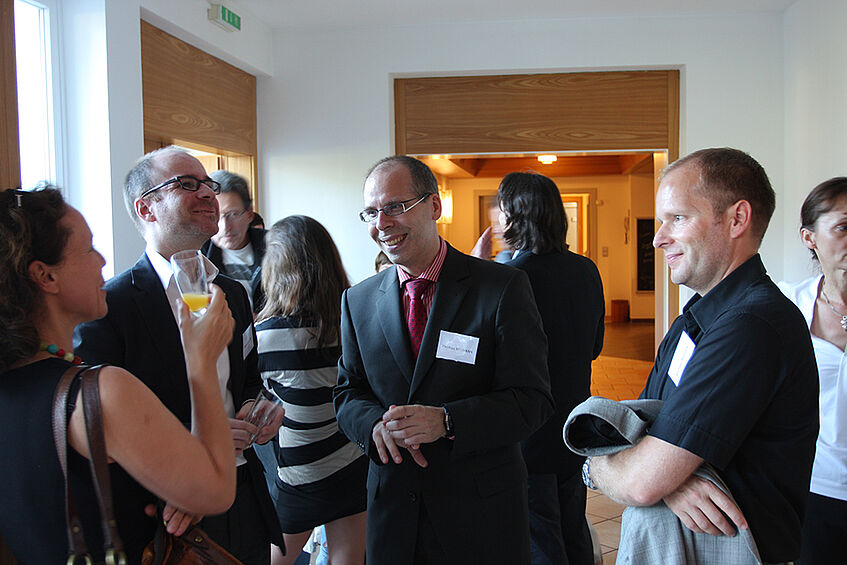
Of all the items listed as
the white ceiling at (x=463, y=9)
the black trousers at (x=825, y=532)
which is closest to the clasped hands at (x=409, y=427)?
the black trousers at (x=825, y=532)

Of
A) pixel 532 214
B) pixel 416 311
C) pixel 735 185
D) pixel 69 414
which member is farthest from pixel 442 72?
pixel 69 414

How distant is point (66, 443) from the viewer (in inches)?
41.6

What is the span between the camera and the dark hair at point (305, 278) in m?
2.44

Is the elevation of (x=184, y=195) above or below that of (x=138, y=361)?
above

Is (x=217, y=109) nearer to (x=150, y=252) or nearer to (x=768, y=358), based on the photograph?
(x=150, y=252)

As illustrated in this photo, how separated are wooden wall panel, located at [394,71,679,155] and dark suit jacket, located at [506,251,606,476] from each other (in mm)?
3109

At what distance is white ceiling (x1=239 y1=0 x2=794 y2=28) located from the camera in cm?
510

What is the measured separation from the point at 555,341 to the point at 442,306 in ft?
3.92

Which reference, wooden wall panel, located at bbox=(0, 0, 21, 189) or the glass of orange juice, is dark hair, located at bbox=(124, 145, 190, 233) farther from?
wooden wall panel, located at bbox=(0, 0, 21, 189)

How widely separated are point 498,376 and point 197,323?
0.84 meters

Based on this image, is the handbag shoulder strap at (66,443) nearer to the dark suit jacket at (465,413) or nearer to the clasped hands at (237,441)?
the clasped hands at (237,441)

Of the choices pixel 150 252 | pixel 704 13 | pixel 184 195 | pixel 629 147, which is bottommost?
pixel 150 252

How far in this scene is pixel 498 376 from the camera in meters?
1.76

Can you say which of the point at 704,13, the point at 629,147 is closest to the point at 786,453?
the point at 629,147
